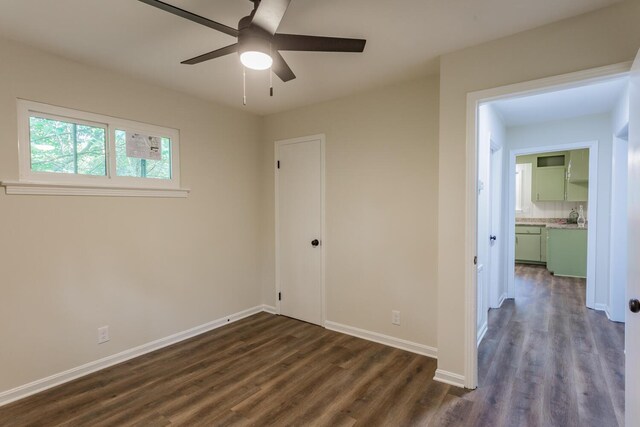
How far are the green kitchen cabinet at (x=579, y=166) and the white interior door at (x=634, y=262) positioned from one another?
530 cm

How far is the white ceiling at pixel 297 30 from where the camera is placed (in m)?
1.86

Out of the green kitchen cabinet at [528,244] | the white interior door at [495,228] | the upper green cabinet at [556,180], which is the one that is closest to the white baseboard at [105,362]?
the white interior door at [495,228]

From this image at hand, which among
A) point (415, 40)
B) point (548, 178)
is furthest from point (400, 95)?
point (548, 178)

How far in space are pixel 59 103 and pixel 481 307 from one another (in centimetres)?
Answer: 420

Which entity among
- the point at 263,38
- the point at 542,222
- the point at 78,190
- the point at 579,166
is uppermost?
the point at 263,38

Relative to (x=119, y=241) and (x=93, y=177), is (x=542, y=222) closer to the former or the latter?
(x=119, y=241)

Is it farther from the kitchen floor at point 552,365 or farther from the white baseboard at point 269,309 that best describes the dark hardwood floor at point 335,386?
the white baseboard at point 269,309

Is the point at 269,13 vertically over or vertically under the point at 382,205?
over

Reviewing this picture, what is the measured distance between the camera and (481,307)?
336 centimetres

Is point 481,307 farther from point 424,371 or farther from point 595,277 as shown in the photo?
point 595,277

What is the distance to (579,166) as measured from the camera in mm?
6035

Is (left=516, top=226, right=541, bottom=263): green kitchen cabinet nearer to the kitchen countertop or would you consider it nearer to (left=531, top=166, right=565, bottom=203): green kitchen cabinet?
the kitchen countertop

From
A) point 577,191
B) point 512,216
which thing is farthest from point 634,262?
point 577,191

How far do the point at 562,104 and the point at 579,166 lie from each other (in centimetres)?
318
